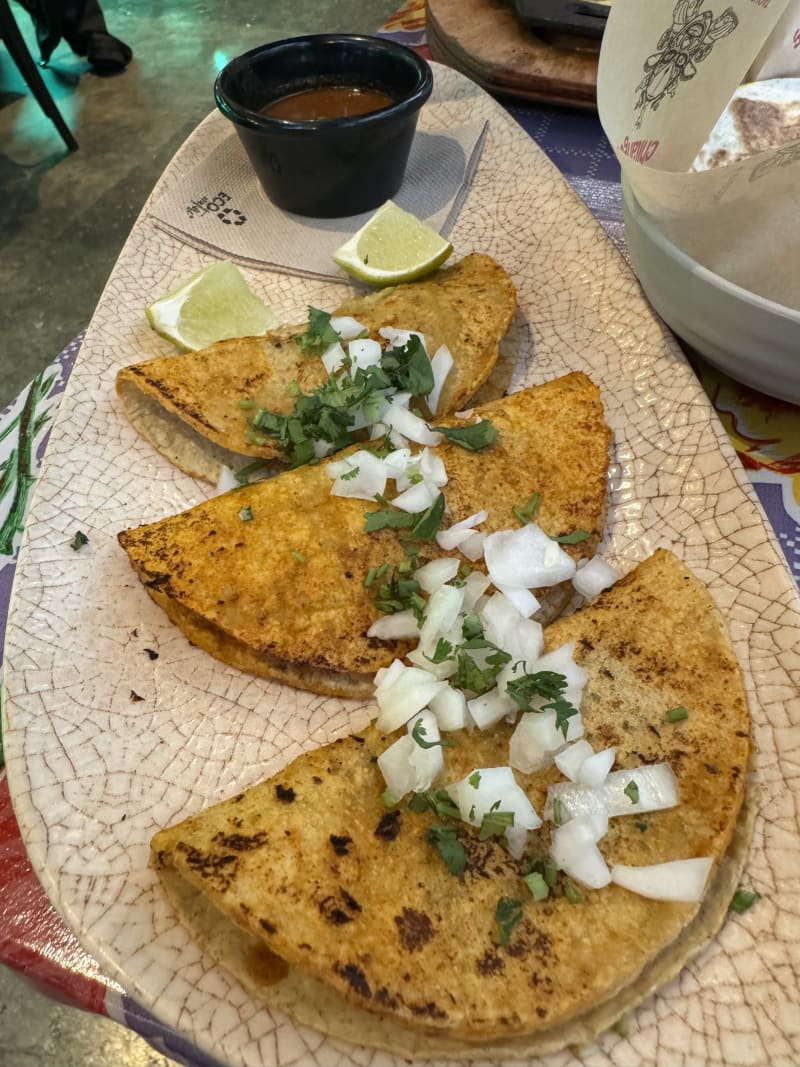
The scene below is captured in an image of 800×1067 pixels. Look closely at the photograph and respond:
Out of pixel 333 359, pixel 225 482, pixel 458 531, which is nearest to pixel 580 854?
pixel 458 531

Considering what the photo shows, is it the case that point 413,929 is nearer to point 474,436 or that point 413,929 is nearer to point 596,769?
point 596,769

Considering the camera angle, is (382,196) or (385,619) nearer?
(385,619)

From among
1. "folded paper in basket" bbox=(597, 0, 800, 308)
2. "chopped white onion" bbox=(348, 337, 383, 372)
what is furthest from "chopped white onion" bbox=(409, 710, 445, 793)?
"folded paper in basket" bbox=(597, 0, 800, 308)

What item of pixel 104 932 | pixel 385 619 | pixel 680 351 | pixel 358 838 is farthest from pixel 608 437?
pixel 104 932

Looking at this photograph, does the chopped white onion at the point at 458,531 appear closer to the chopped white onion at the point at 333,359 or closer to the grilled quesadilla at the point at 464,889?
the grilled quesadilla at the point at 464,889

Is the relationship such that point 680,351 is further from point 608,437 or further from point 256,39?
point 256,39
